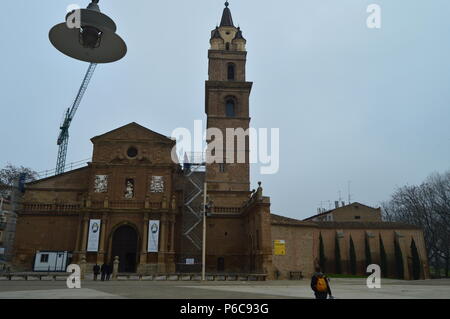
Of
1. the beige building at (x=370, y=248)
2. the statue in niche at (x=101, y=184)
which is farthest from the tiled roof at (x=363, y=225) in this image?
the statue in niche at (x=101, y=184)

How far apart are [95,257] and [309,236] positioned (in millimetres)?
21598

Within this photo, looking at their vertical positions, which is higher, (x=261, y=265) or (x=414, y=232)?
(x=414, y=232)

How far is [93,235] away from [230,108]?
22.6m

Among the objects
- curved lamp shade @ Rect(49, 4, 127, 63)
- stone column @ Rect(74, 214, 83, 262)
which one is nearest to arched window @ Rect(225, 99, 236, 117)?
stone column @ Rect(74, 214, 83, 262)

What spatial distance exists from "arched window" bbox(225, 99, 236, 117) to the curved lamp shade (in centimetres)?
3848

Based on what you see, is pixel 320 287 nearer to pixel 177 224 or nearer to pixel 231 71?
pixel 177 224

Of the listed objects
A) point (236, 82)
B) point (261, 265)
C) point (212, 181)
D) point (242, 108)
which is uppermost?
point (236, 82)

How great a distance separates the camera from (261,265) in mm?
30281

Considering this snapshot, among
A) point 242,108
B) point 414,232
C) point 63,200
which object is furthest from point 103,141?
point 414,232

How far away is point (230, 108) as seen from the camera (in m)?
46.5

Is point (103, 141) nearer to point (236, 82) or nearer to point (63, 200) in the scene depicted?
point (63, 200)

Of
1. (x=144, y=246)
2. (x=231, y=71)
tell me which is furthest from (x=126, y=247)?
(x=231, y=71)
